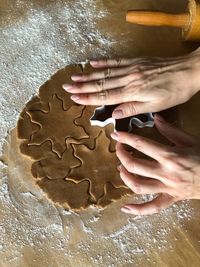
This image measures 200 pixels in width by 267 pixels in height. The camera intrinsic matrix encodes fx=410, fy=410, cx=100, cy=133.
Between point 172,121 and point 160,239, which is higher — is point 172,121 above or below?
above

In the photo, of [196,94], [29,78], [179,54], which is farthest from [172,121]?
[29,78]

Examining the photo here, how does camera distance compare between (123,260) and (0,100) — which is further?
(0,100)

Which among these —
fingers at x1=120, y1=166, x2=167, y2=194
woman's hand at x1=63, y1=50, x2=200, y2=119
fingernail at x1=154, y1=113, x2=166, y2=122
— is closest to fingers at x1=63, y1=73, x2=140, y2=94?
woman's hand at x1=63, y1=50, x2=200, y2=119

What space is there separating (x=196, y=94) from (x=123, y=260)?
0.48 meters

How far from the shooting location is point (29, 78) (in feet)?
3.81

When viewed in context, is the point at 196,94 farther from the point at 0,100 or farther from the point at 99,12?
the point at 0,100

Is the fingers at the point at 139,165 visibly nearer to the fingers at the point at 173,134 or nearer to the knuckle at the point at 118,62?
the fingers at the point at 173,134

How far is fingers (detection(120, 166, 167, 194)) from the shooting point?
0.96 metres

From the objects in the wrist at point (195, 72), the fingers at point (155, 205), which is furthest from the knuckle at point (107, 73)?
the fingers at point (155, 205)

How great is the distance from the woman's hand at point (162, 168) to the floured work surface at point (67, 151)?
2.4 inches

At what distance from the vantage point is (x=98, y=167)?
3.47 ft

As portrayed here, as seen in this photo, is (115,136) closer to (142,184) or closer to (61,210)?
(142,184)

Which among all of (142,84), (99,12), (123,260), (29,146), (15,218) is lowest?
(123,260)

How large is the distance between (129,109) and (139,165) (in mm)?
150
